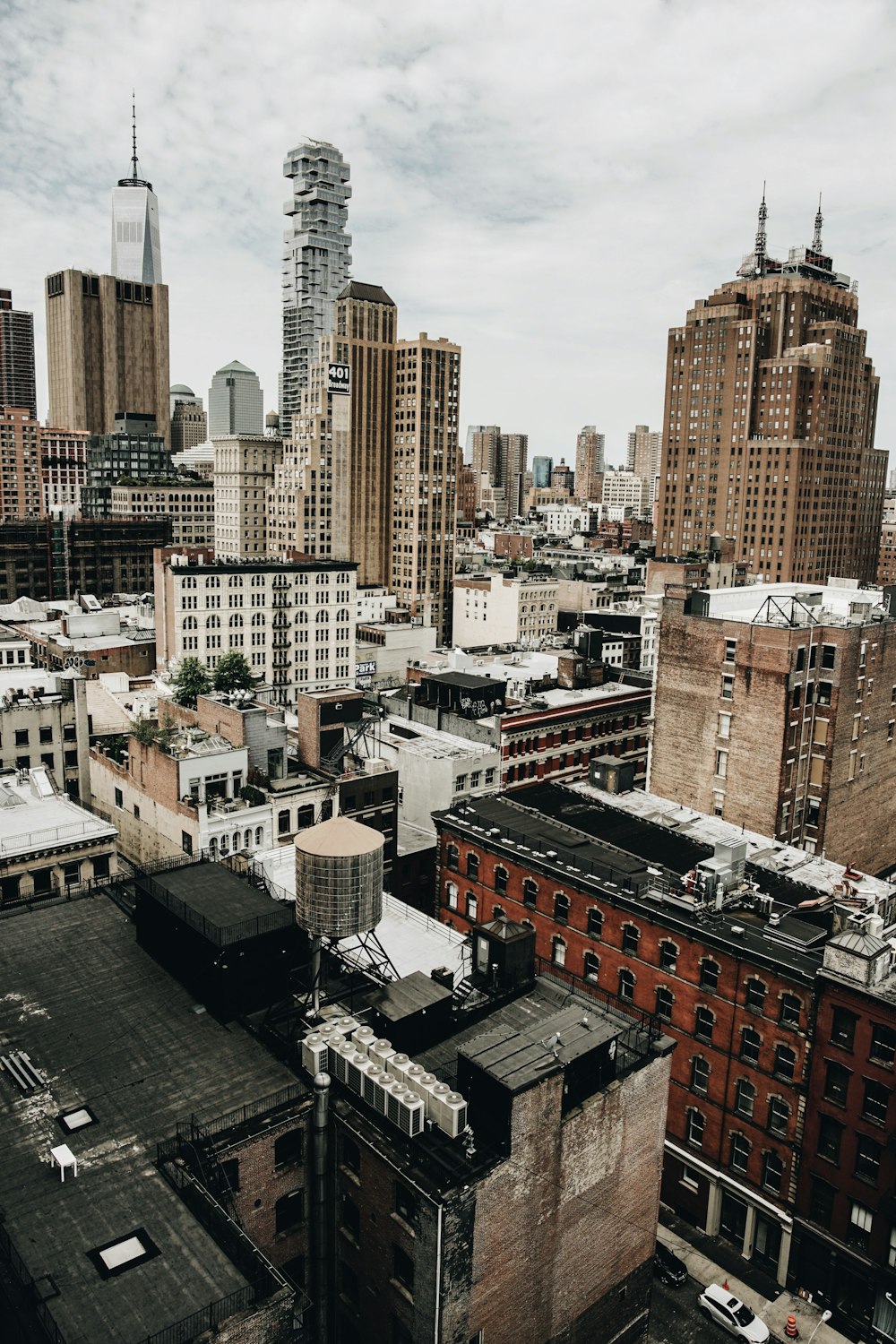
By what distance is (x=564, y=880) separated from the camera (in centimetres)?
5828

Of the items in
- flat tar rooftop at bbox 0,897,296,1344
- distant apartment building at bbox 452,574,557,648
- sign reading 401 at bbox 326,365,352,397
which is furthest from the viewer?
sign reading 401 at bbox 326,365,352,397

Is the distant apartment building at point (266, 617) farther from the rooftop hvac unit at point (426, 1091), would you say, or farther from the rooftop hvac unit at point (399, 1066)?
the rooftop hvac unit at point (426, 1091)

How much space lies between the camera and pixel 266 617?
440ft

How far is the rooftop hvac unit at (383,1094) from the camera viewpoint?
32.3 m

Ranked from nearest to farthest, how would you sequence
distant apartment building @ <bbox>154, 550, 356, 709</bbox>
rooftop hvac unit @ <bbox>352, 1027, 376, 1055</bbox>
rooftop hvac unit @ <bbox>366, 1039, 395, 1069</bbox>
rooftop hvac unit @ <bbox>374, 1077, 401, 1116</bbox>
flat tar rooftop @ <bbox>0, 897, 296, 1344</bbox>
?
flat tar rooftop @ <bbox>0, 897, 296, 1344</bbox>
rooftop hvac unit @ <bbox>374, 1077, 401, 1116</bbox>
rooftop hvac unit @ <bbox>366, 1039, 395, 1069</bbox>
rooftop hvac unit @ <bbox>352, 1027, 376, 1055</bbox>
distant apartment building @ <bbox>154, 550, 356, 709</bbox>

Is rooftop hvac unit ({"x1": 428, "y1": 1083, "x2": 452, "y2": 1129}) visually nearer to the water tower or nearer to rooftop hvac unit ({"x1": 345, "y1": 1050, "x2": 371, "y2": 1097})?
rooftop hvac unit ({"x1": 345, "y1": 1050, "x2": 371, "y2": 1097})

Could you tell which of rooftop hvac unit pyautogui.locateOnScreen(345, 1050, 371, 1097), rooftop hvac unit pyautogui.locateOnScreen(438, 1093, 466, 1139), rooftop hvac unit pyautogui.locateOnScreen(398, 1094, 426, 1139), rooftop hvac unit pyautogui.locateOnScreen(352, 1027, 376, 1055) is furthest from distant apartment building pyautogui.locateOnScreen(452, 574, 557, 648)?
rooftop hvac unit pyautogui.locateOnScreen(398, 1094, 426, 1139)

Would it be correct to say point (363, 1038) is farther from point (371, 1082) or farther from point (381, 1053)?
point (371, 1082)

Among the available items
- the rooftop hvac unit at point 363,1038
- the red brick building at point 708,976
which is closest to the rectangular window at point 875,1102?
the red brick building at point 708,976

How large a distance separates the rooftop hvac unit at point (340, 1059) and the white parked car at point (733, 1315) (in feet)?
88.3

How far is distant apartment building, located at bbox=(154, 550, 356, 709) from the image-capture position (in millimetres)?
127812

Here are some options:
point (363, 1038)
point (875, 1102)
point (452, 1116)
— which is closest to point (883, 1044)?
point (875, 1102)

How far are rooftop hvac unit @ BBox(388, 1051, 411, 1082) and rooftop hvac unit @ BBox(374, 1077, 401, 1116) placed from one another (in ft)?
1.65

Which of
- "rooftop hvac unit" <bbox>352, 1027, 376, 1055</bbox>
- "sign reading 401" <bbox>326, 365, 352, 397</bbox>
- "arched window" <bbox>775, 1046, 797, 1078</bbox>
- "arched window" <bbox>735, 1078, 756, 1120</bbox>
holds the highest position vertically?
"sign reading 401" <bbox>326, 365, 352, 397</bbox>
